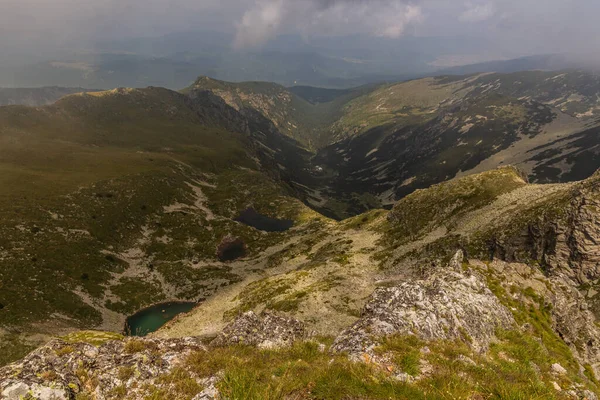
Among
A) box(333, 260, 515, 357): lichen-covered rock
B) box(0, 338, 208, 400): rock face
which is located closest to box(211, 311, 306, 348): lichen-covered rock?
box(0, 338, 208, 400): rock face

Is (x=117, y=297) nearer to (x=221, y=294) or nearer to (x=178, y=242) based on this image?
(x=221, y=294)

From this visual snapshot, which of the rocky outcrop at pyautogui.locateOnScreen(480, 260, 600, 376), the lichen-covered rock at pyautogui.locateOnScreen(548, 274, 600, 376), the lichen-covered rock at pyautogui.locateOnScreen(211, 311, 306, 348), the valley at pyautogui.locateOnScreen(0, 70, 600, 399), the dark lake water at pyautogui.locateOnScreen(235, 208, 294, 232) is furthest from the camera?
the dark lake water at pyautogui.locateOnScreen(235, 208, 294, 232)

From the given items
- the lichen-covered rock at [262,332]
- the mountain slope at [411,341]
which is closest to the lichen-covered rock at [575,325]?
the mountain slope at [411,341]

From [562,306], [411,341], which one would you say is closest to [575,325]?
[562,306]

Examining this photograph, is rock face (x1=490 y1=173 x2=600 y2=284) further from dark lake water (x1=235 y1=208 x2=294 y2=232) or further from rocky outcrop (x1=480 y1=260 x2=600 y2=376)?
dark lake water (x1=235 y1=208 x2=294 y2=232)

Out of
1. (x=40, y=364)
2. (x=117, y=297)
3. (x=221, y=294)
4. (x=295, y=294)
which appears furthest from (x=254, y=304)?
(x=40, y=364)

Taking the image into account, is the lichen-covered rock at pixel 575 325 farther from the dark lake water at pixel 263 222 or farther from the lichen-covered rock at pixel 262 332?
the dark lake water at pixel 263 222
